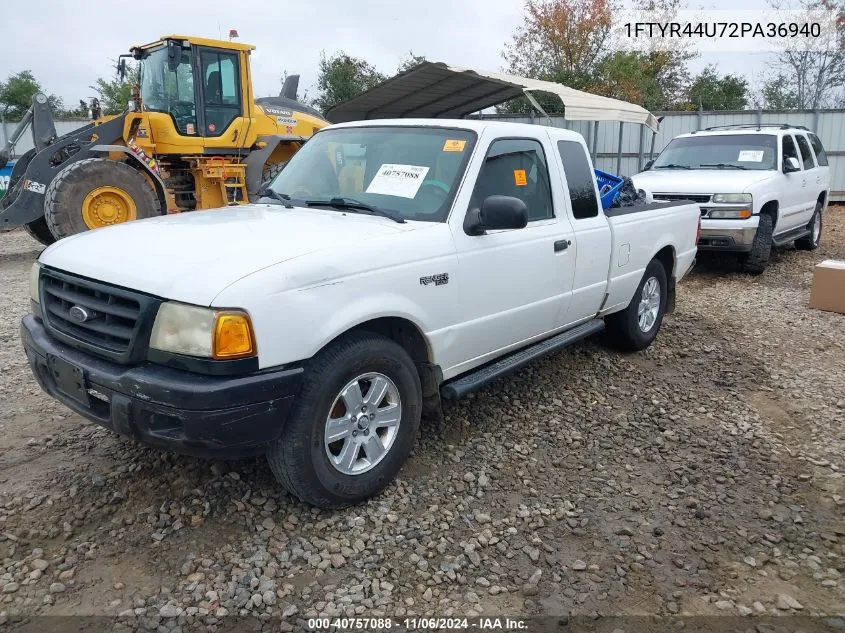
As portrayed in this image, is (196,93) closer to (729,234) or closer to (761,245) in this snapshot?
(729,234)

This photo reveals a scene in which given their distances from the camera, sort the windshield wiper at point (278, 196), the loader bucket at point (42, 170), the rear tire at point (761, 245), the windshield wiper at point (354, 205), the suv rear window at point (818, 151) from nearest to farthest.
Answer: the windshield wiper at point (354, 205)
the windshield wiper at point (278, 196)
the rear tire at point (761, 245)
the loader bucket at point (42, 170)
the suv rear window at point (818, 151)

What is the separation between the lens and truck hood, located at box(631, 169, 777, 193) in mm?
8547

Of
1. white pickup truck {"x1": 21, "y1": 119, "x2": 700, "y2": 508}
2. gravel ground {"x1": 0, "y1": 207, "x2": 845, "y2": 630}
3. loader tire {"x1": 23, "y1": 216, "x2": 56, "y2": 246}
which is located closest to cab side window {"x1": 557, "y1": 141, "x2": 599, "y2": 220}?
white pickup truck {"x1": 21, "y1": 119, "x2": 700, "y2": 508}

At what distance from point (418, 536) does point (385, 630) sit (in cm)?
60

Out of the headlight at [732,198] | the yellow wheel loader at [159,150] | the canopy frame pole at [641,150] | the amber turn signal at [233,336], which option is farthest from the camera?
the canopy frame pole at [641,150]

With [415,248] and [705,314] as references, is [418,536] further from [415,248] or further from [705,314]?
[705,314]

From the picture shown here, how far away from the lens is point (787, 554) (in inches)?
118

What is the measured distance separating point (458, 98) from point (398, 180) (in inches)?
341

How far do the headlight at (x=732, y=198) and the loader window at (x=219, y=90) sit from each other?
7.26m

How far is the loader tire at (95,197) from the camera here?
8750 mm

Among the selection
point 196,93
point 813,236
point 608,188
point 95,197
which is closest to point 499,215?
point 608,188

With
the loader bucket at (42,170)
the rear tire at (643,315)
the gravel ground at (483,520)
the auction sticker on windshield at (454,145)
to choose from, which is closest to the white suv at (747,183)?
the rear tire at (643,315)

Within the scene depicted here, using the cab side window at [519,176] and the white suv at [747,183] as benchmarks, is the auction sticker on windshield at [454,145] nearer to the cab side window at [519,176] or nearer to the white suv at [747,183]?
the cab side window at [519,176]

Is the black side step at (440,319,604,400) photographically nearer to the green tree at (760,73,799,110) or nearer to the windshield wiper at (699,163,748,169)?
the windshield wiper at (699,163,748,169)
